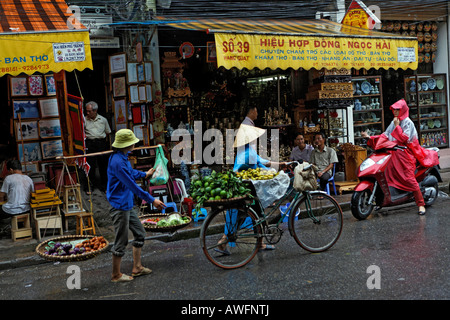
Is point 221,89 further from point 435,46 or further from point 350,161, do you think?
point 435,46

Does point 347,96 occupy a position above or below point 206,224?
above

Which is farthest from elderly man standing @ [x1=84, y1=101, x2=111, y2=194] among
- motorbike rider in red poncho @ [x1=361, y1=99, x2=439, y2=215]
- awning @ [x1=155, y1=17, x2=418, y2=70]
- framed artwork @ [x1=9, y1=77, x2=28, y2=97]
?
motorbike rider in red poncho @ [x1=361, y1=99, x2=439, y2=215]

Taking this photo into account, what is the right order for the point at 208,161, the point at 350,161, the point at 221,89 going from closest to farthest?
the point at 350,161, the point at 208,161, the point at 221,89

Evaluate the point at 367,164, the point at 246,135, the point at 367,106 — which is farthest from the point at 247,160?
the point at 367,106

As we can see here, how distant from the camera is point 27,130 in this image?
10.3 metres

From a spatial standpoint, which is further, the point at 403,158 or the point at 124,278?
the point at 403,158

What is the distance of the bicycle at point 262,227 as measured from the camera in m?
5.74

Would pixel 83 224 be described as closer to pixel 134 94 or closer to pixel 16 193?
pixel 16 193

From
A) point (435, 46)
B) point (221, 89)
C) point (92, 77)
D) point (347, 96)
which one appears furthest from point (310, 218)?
point (435, 46)

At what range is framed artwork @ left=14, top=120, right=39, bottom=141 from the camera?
10.3 meters

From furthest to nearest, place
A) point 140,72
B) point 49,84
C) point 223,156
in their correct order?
point 223,156
point 140,72
point 49,84

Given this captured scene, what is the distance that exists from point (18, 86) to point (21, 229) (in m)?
3.74

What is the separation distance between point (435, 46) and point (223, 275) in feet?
39.5
